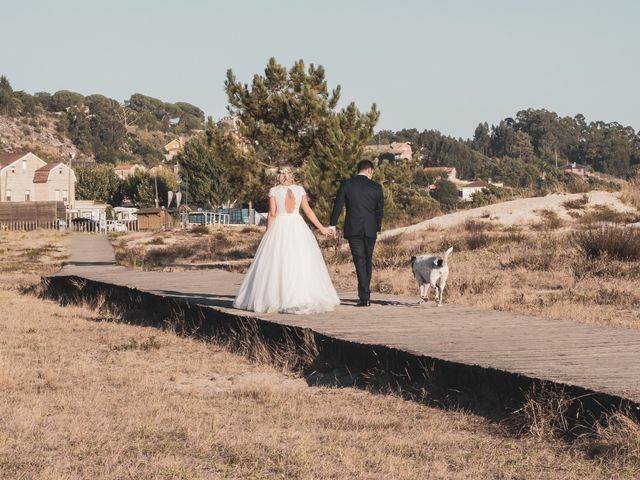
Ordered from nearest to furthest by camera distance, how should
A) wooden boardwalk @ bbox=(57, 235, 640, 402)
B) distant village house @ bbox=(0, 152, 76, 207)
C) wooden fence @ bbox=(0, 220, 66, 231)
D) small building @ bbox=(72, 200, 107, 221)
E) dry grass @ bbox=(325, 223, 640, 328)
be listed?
1. wooden boardwalk @ bbox=(57, 235, 640, 402)
2. dry grass @ bbox=(325, 223, 640, 328)
3. wooden fence @ bbox=(0, 220, 66, 231)
4. small building @ bbox=(72, 200, 107, 221)
5. distant village house @ bbox=(0, 152, 76, 207)

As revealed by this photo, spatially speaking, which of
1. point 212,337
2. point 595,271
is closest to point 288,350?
point 212,337

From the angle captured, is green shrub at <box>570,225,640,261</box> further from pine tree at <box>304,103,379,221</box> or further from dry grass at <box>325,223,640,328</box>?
pine tree at <box>304,103,379,221</box>

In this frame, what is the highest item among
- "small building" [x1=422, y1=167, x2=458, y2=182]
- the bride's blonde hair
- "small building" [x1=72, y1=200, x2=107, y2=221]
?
"small building" [x1=422, y1=167, x2=458, y2=182]

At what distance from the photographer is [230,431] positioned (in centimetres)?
709

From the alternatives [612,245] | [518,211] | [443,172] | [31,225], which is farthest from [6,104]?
[612,245]

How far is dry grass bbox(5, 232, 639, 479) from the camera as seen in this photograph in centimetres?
599

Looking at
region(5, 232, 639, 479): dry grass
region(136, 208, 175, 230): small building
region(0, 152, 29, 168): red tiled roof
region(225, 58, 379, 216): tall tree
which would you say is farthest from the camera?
region(0, 152, 29, 168): red tiled roof

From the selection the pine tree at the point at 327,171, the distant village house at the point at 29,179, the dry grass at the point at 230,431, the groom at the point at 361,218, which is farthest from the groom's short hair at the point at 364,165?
the distant village house at the point at 29,179

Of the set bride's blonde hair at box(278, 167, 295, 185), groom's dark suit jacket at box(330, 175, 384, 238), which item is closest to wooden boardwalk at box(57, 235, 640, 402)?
groom's dark suit jacket at box(330, 175, 384, 238)

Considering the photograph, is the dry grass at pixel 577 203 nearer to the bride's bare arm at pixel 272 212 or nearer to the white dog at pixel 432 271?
the white dog at pixel 432 271

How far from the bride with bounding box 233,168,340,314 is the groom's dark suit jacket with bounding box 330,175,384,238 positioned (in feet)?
1.19

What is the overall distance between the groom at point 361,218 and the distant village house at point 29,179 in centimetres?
8967

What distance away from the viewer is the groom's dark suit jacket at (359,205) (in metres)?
13.2

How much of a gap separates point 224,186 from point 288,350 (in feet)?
334
